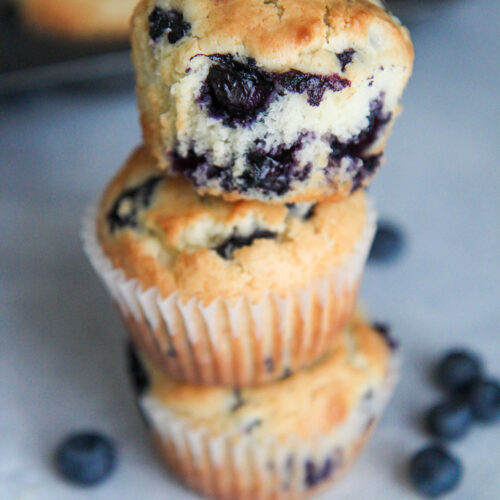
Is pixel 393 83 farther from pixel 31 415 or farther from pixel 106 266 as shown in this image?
pixel 31 415

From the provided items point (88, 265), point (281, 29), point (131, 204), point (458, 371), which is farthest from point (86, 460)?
point (281, 29)

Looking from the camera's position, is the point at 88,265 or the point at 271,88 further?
the point at 88,265

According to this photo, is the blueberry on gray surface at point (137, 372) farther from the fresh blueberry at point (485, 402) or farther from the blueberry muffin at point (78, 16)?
the blueberry muffin at point (78, 16)

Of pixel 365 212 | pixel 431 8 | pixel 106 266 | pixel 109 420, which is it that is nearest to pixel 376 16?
pixel 365 212

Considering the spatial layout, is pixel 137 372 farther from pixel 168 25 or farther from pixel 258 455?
pixel 168 25

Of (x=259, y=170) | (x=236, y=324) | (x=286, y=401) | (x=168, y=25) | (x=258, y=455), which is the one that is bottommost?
(x=258, y=455)

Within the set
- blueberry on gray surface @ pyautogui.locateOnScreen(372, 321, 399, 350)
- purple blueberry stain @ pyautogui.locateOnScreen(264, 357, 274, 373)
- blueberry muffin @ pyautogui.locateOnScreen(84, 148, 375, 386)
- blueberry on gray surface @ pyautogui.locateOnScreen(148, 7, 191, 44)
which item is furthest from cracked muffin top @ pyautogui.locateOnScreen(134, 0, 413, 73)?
blueberry on gray surface @ pyautogui.locateOnScreen(372, 321, 399, 350)

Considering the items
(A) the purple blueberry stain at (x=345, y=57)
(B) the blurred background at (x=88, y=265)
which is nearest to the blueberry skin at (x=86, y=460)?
(B) the blurred background at (x=88, y=265)
